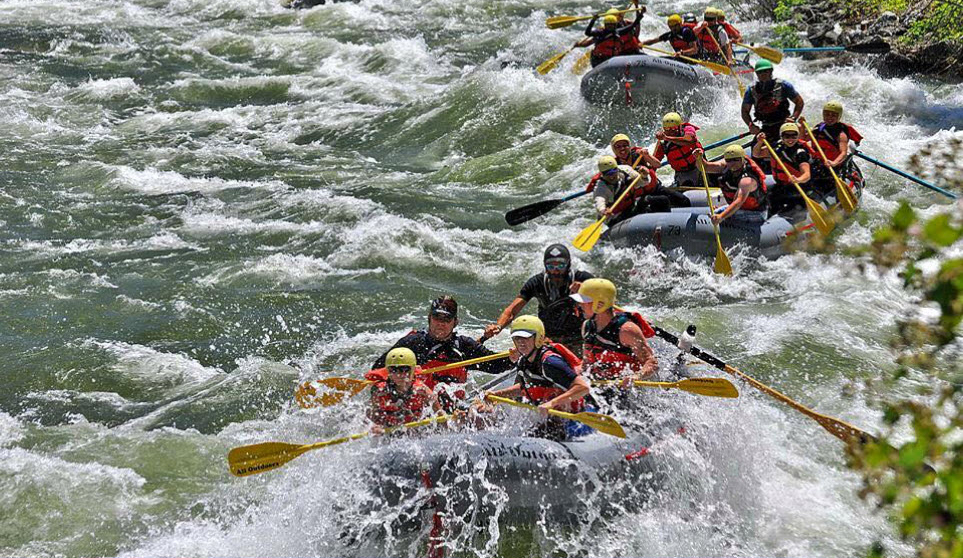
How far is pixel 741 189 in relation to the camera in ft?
33.4

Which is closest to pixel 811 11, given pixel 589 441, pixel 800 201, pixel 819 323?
pixel 800 201

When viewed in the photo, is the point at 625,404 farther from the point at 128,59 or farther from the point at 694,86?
the point at 128,59

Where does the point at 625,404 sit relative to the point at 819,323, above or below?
above

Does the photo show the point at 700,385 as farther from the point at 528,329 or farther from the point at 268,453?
the point at 268,453

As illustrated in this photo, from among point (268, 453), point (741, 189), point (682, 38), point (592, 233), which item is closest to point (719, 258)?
point (741, 189)

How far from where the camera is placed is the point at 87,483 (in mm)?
7062

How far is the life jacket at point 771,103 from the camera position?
11.7 metres

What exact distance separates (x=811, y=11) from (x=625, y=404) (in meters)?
15.0

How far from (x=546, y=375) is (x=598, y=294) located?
0.76 m

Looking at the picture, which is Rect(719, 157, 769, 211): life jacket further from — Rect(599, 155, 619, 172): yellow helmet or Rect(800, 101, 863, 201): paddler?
Rect(599, 155, 619, 172): yellow helmet

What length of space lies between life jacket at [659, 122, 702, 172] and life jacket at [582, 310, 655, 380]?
4.66 meters

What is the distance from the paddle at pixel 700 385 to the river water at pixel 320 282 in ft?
1.12

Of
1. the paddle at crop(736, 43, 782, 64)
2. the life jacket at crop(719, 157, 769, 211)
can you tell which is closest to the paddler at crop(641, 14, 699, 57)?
the paddle at crop(736, 43, 782, 64)

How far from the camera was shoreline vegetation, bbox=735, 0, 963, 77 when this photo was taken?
51.3 feet
